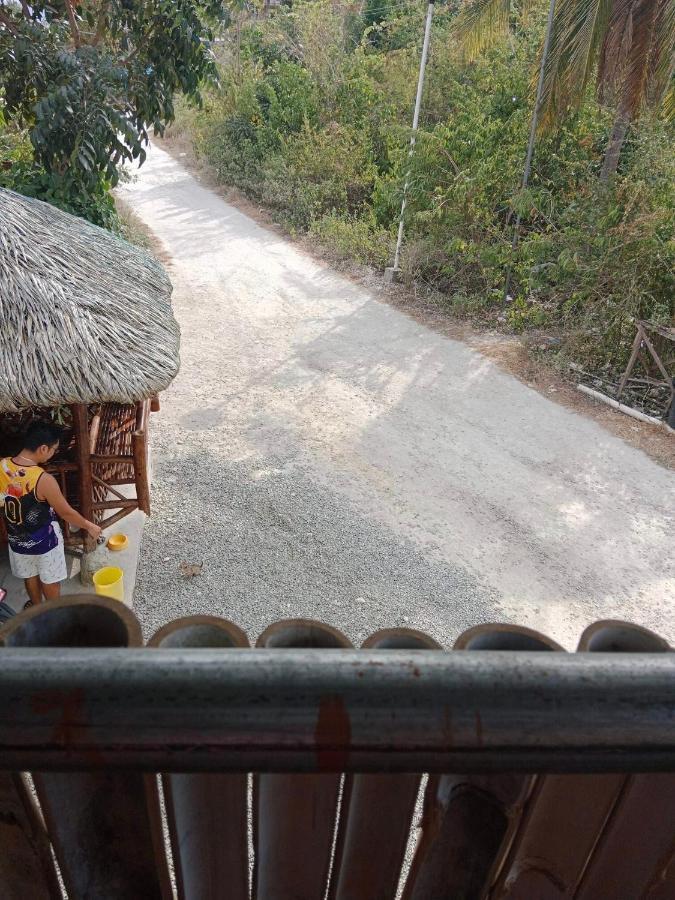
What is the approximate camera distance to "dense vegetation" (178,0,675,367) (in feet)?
29.3

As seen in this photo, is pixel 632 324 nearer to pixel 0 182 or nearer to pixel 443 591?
pixel 443 591

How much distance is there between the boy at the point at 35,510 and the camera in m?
3.90

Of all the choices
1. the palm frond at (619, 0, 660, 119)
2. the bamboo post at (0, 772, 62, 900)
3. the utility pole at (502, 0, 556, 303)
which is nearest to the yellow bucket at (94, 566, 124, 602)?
the bamboo post at (0, 772, 62, 900)

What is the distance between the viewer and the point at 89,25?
24.7 ft

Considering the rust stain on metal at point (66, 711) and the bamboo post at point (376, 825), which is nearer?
the rust stain on metal at point (66, 711)

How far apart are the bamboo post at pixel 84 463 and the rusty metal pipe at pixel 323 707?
4152 mm

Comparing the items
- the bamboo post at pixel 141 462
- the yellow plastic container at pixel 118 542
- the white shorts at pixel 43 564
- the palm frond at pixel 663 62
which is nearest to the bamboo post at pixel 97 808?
the white shorts at pixel 43 564

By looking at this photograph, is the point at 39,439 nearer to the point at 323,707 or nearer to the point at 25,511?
the point at 25,511

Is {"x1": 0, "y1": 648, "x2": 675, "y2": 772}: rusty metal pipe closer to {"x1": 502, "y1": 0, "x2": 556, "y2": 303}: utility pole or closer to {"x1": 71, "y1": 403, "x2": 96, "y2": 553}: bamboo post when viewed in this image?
{"x1": 71, "y1": 403, "x2": 96, "y2": 553}: bamboo post

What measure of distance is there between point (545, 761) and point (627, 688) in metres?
0.10

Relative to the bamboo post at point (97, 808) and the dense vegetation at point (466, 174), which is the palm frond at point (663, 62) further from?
the bamboo post at point (97, 808)

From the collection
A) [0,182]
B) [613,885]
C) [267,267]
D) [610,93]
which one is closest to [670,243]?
[610,93]

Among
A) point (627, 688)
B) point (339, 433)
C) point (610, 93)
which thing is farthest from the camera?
point (610, 93)

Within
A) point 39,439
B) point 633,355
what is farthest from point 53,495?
point 633,355
